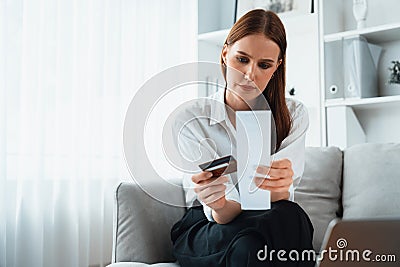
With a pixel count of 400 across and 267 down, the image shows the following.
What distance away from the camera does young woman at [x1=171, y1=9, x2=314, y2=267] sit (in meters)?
1.39

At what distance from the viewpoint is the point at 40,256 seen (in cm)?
203

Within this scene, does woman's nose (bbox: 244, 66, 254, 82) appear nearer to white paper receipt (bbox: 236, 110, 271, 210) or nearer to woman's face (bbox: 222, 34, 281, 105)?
woman's face (bbox: 222, 34, 281, 105)

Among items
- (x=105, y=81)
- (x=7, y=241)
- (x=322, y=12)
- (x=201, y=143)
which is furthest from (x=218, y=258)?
(x=322, y=12)

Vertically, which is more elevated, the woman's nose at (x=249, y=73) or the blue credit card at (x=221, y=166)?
the woman's nose at (x=249, y=73)

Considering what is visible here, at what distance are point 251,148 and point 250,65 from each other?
25 cm

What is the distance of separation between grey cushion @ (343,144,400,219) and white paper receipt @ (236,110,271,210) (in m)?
0.38

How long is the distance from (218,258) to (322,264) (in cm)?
88

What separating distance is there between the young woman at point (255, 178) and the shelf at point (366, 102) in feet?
2.39

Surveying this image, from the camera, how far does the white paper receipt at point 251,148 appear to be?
138 centimetres

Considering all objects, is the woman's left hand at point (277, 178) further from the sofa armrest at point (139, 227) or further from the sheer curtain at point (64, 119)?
the sheer curtain at point (64, 119)

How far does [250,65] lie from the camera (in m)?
1.50

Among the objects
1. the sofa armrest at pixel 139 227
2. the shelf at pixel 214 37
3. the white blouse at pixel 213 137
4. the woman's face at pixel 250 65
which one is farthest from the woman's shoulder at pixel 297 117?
the shelf at pixel 214 37

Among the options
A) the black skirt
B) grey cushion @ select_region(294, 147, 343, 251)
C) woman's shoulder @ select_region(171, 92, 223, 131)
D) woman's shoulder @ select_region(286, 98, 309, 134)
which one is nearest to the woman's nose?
woman's shoulder @ select_region(171, 92, 223, 131)

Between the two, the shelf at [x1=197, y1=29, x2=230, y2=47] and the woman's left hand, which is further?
the shelf at [x1=197, y1=29, x2=230, y2=47]
